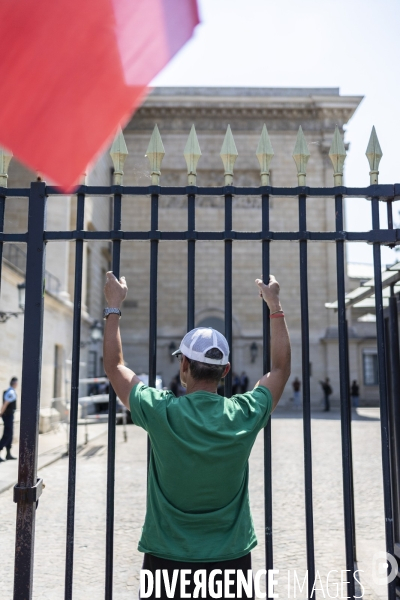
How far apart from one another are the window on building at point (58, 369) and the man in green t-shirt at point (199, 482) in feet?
59.5

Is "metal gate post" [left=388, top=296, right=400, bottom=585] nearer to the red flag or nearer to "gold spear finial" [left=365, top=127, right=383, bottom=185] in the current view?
"gold spear finial" [left=365, top=127, right=383, bottom=185]

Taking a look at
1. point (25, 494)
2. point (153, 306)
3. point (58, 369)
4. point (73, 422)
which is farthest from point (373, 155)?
point (58, 369)

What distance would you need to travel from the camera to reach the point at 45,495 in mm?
7648

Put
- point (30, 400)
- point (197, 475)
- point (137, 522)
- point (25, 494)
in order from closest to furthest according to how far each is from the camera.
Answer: point (197, 475) < point (25, 494) < point (30, 400) < point (137, 522)

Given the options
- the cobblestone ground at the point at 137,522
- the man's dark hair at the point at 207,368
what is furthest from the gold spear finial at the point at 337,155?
the cobblestone ground at the point at 137,522

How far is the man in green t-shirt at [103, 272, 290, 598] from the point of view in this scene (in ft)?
6.92

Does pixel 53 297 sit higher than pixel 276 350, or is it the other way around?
pixel 53 297

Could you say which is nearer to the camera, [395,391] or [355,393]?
[395,391]

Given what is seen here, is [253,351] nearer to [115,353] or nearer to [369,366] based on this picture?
[369,366]

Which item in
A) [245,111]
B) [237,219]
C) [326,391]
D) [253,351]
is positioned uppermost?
[245,111]

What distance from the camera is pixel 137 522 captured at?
6.18 meters

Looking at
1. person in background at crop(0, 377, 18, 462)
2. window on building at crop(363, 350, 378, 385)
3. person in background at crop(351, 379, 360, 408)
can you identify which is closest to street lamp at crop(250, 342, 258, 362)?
person in background at crop(351, 379, 360, 408)

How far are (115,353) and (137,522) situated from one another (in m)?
4.29

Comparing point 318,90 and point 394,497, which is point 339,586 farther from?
point 318,90
